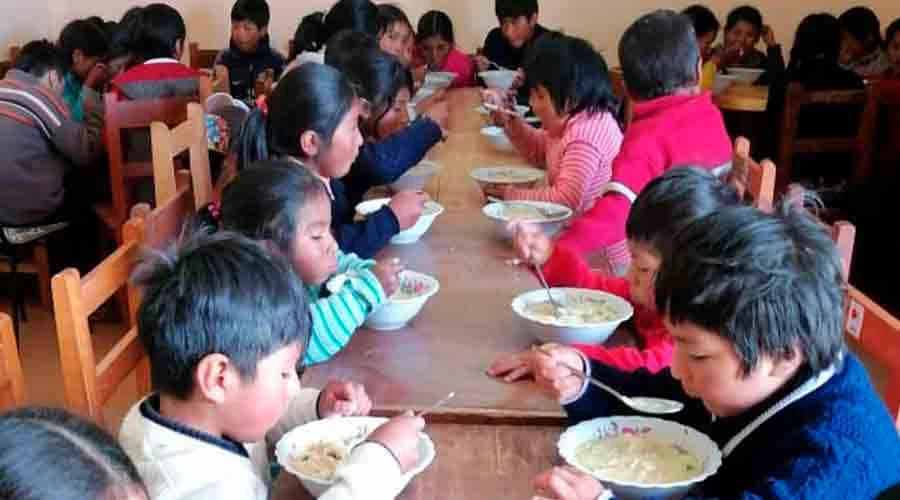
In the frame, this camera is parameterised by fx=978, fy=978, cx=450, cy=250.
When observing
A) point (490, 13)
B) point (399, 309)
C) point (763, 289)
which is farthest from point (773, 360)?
point (490, 13)

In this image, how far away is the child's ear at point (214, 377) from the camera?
3.52 feet

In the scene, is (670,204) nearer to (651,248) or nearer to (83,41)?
(651,248)

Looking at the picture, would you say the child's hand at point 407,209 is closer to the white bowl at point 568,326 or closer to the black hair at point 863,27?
the white bowl at point 568,326

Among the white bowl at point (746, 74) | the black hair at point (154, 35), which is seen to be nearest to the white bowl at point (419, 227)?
the black hair at point (154, 35)

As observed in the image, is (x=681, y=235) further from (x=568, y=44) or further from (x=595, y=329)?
(x=568, y=44)

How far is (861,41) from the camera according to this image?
4.76 metres

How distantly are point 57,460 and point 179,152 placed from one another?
156 cm

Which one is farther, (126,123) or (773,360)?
(126,123)

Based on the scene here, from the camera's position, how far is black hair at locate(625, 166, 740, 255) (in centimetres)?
142

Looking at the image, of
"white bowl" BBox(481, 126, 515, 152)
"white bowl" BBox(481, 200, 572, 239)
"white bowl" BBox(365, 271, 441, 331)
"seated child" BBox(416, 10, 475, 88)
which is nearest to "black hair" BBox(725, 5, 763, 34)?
"seated child" BBox(416, 10, 475, 88)

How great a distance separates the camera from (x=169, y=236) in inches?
67.8

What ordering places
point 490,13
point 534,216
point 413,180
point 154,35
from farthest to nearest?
point 490,13
point 154,35
point 413,180
point 534,216

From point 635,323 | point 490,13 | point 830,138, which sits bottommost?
point 830,138

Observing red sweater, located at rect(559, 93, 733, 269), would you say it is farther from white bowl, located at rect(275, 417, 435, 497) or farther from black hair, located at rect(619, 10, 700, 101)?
white bowl, located at rect(275, 417, 435, 497)
